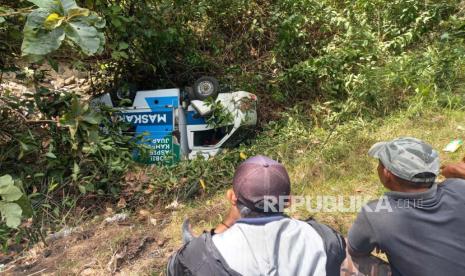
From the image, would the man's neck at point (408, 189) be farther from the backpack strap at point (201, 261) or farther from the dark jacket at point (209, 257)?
the backpack strap at point (201, 261)

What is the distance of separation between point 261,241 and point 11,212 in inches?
65.0

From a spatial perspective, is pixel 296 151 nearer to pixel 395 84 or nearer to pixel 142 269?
pixel 395 84

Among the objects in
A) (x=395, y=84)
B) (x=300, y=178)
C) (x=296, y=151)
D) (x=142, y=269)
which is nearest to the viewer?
(x=142, y=269)

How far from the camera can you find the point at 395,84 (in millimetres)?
5250

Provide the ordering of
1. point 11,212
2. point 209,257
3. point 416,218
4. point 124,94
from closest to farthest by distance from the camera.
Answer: point 209,257
point 416,218
point 11,212
point 124,94

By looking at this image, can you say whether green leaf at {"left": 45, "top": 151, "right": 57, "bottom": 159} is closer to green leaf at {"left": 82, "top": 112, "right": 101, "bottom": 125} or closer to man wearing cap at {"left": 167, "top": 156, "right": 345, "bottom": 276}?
green leaf at {"left": 82, "top": 112, "right": 101, "bottom": 125}

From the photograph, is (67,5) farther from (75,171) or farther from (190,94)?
(190,94)

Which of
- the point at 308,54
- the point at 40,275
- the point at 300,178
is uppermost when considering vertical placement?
the point at 308,54

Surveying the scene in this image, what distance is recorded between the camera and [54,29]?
8.22 ft

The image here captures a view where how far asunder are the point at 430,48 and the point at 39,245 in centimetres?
470

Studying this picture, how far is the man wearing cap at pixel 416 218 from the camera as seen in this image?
1912 millimetres

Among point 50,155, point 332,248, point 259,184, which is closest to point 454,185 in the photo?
point 332,248

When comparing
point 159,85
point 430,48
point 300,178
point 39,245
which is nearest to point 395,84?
point 430,48

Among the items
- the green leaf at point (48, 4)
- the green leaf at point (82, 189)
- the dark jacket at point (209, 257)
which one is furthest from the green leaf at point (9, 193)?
the green leaf at point (82, 189)
